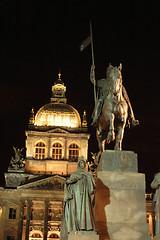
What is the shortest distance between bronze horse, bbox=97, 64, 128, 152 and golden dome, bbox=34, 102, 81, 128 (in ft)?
186

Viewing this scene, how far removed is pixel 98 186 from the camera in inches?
435

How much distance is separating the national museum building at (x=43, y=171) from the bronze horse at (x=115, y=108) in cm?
4464

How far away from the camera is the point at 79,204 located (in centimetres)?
1023

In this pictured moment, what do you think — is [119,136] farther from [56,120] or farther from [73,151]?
[56,120]

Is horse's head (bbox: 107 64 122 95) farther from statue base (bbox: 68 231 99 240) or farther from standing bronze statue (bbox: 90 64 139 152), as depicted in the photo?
statue base (bbox: 68 231 99 240)

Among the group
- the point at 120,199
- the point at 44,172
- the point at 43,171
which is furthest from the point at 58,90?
the point at 120,199

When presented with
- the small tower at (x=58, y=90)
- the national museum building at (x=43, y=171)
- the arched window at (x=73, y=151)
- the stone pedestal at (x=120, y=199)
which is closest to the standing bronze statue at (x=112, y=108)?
the stone pedestal at (x=120, y=199)

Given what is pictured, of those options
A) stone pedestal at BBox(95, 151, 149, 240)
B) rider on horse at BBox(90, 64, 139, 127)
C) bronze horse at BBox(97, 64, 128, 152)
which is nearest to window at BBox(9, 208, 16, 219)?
rider on horse at BBox(90, 64, 139, 127)

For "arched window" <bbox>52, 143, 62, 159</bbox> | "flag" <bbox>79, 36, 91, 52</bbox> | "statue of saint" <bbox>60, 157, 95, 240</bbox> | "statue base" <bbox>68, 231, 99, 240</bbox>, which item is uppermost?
"arched window" <bbox>52, 143, 62, 159</bbox>

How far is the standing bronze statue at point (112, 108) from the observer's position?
39.4 ft

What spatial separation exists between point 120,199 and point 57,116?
58306mm

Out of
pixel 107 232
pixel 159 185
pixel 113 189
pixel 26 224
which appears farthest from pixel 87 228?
pixel 26 224

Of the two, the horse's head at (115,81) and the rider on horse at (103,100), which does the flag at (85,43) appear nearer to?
the rider on horse at (103,100)

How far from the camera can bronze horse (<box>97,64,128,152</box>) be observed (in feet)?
39.3
